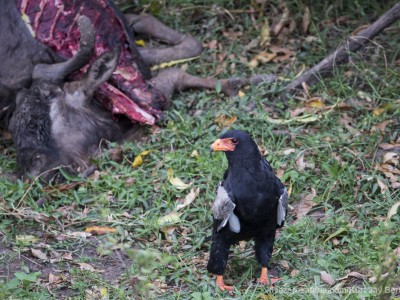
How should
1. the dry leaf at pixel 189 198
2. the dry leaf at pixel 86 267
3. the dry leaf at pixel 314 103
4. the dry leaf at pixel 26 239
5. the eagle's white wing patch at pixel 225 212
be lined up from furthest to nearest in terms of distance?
the dry leaf at pixel 314 103 < the dry leaf at pixel 189 198 < the dry leaf at pixel 26 239 < the dry leaf at pixel 86 267 < the eagle's white wing patch at pixel 225 212

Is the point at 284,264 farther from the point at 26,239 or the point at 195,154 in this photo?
the point at 26,239

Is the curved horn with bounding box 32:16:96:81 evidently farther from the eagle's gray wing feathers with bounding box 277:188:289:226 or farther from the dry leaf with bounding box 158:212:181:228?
the eagle's gray wing feathers with bounding box 277:188:289:226

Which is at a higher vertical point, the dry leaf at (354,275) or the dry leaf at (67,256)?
the dry leaf at (354,275)

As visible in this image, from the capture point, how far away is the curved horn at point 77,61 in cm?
666

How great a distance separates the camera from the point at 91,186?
6.51 metres

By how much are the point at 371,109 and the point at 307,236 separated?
6.04 feet

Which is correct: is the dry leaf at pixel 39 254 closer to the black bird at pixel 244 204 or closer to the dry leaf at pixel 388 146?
the black bird at pixel 244 204

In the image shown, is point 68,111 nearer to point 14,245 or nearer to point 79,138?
point 79,138

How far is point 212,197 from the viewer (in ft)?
20.0

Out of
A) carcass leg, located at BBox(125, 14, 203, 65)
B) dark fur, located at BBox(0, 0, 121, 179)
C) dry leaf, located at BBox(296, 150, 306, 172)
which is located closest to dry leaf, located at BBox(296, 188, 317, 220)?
dry leaf, located at BBox(296, 150, 306, 172)

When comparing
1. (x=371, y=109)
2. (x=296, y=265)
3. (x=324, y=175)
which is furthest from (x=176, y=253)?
(x=371, y=109)

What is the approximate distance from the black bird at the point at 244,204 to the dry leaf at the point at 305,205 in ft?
2.76

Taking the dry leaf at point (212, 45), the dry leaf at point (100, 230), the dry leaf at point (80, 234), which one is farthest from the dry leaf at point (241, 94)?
the dry leaf at point (80, 234)

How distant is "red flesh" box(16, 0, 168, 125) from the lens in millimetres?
7203
